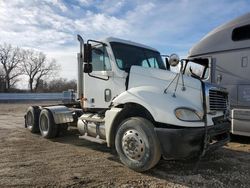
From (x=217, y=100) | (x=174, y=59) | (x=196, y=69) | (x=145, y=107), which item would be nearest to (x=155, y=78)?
(x=174, y=59)

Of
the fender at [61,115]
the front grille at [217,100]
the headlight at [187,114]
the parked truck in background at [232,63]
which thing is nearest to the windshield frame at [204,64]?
the parked truck in background at [232,63]

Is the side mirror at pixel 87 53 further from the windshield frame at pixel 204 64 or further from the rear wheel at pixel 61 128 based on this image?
the windshield frame at pixel 204 64

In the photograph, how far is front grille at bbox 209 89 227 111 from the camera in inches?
224

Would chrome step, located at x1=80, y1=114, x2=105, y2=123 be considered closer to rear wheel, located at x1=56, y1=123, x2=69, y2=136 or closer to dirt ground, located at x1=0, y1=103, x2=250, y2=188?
dirt ground, located at x1=0, y1=103, x2=250, y2=188

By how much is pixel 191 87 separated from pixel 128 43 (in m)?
2.48

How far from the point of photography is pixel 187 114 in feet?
17.2

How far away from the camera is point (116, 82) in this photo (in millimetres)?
6895

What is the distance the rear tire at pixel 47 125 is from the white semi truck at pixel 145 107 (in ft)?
5.05

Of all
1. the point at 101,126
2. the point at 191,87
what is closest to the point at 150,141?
the point at 191,87

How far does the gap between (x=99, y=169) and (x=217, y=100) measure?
8.58ft

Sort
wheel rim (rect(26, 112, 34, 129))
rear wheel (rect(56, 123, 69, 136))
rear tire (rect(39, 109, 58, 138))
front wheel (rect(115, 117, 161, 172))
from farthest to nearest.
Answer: wheel rim (rect(26, 112, 34, 129))
rear wheel (rect(56, 123, 69, 136))
rear tire (rect(39, 109, 58, 138))
front wheel (rect(115, 117, 161, 172))

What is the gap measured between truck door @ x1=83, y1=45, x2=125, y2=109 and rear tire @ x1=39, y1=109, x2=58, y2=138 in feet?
5.46

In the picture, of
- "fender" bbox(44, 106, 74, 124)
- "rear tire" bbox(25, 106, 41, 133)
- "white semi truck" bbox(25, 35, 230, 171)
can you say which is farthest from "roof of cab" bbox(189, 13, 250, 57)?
"rear tire" bbox(25, 106, 41, 133)

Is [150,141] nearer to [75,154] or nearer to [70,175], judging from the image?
[70,175]
